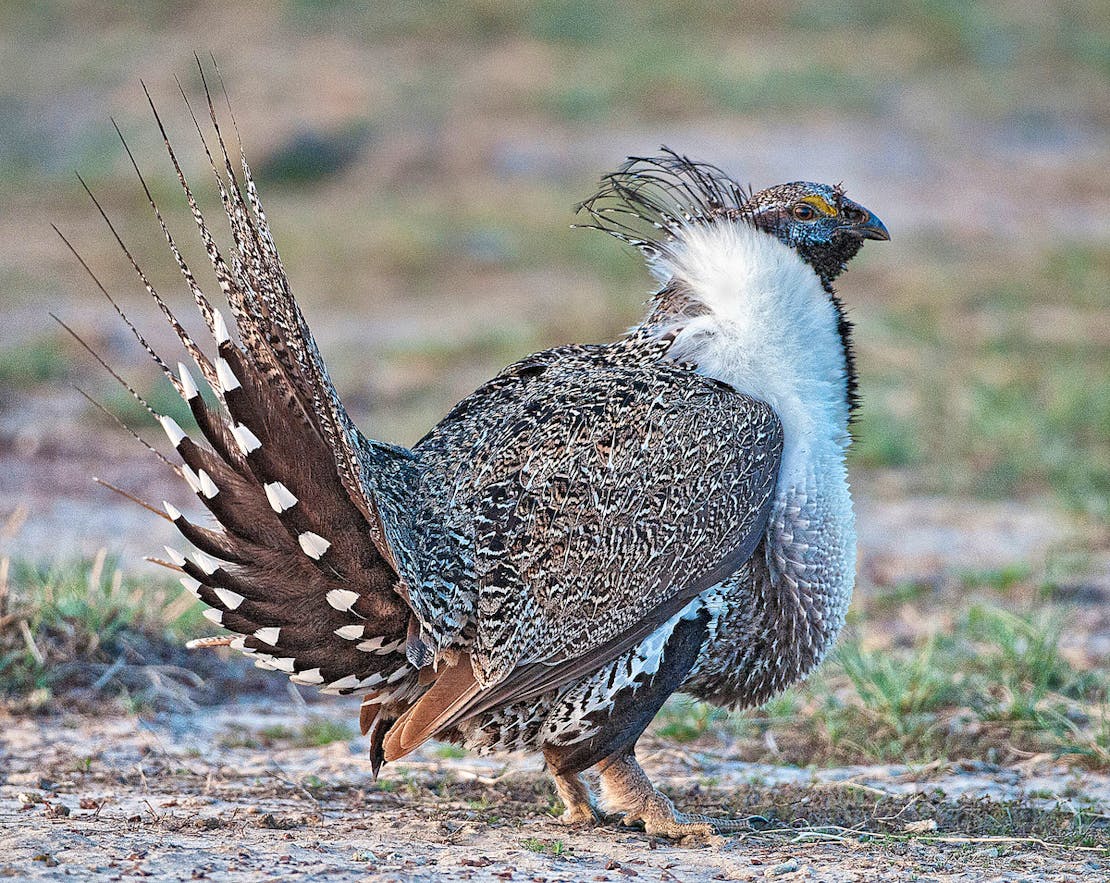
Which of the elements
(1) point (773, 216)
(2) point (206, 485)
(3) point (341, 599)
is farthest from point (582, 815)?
(1) point (773, 216)

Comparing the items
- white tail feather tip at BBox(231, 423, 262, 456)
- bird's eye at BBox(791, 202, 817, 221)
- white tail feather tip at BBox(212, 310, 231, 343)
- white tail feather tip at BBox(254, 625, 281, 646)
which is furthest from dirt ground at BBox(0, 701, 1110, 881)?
bird's eye at BBox(791, 202, 817, 221)

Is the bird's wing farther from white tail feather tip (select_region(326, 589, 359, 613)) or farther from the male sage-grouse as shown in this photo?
white tail feather tip (select_region(326, 589, 359, 613))

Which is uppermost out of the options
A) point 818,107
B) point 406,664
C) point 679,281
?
point 818,107

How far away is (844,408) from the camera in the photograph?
14.1ft

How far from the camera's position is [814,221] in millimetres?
4367

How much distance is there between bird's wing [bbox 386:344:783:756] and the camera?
380 centimetres

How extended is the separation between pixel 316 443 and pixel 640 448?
2.62 feet

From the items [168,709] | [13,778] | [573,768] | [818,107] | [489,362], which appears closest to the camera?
[573,768]

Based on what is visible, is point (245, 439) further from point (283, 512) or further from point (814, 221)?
point (814, 221)

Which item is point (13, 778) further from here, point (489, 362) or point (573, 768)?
point (489, 362)

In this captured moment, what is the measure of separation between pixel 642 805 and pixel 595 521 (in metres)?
0.83

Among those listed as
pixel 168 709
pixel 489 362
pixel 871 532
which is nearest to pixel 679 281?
pixel 168 709

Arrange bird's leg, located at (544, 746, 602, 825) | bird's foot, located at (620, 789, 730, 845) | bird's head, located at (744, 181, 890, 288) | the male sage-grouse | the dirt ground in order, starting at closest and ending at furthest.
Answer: the dirt ground → the male sage-grouse → bird's foot, located at (620, 789, 730, 845) → bird's leg, located at (544, 746, 602, 825) → bird's head, located at (744, 181, 890, 288)

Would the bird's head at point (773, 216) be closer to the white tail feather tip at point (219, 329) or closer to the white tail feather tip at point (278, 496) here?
the white tail feather tip at point (219, 329)
